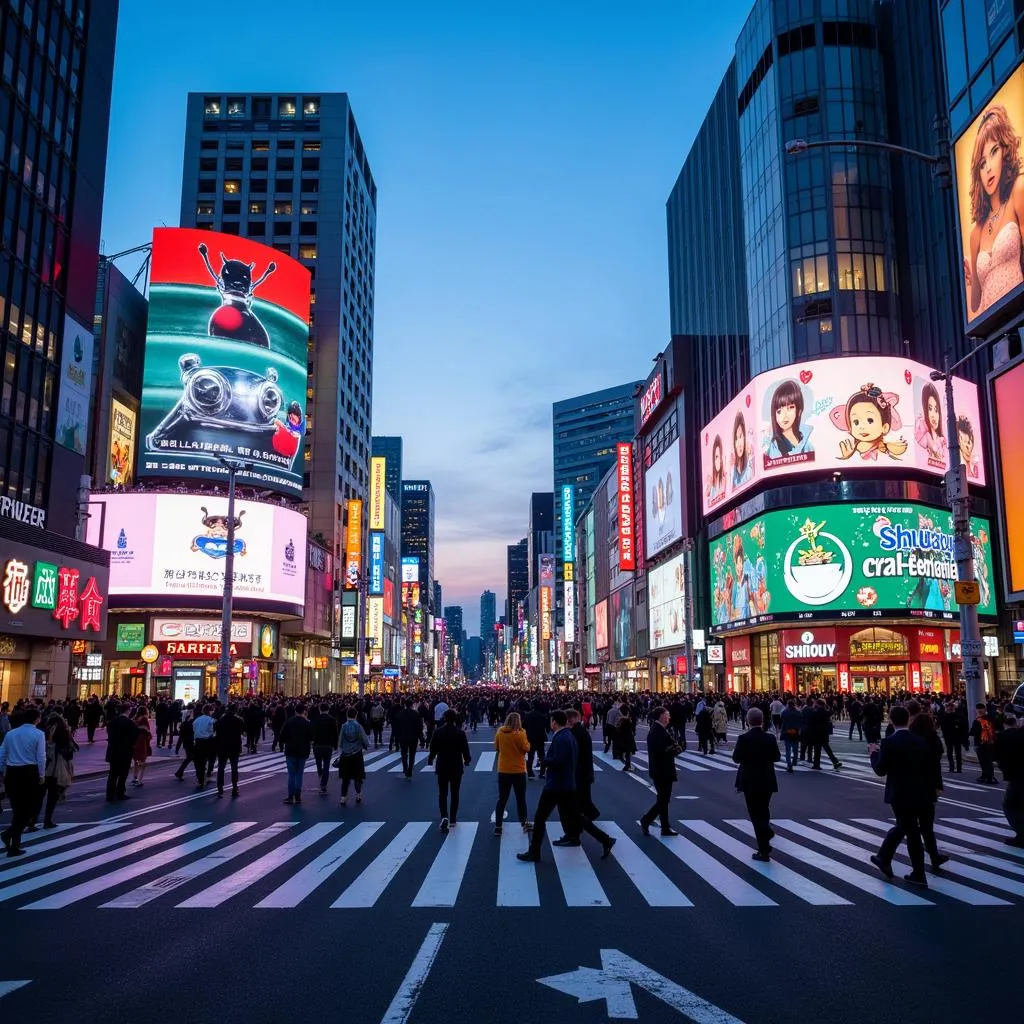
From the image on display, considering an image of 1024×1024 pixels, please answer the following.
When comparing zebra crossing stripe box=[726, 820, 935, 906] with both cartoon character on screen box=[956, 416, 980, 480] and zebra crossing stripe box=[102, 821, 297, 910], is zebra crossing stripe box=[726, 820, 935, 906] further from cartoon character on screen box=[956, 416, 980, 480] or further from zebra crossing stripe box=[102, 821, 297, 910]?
cartoon character on screen box=[956, 416, 980, 480]

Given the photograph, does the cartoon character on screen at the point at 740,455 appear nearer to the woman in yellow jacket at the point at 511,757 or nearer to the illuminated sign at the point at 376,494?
the woman in yellow jacket at the point at 511,757

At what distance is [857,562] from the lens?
55906mm

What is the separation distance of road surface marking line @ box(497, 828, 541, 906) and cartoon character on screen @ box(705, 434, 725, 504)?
194 feet

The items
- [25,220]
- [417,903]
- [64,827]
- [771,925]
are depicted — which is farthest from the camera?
[25,220]

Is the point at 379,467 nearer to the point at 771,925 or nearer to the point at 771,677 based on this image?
the point at 771,677

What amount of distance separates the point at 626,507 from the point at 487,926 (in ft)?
302

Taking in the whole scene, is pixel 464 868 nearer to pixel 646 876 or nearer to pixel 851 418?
pixel 646 876

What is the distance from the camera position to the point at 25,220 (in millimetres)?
37062

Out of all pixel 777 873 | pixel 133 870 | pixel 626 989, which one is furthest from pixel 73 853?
pixel 777 873

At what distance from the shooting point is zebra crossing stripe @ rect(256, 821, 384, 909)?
9.16 metres

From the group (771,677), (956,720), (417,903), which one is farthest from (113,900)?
(771,677)

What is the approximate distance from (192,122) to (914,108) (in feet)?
239

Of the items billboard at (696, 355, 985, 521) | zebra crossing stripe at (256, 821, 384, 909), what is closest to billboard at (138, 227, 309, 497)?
billboard at (696, 355, 985, 521)

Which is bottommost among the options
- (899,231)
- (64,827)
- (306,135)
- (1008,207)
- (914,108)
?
(64,827)
